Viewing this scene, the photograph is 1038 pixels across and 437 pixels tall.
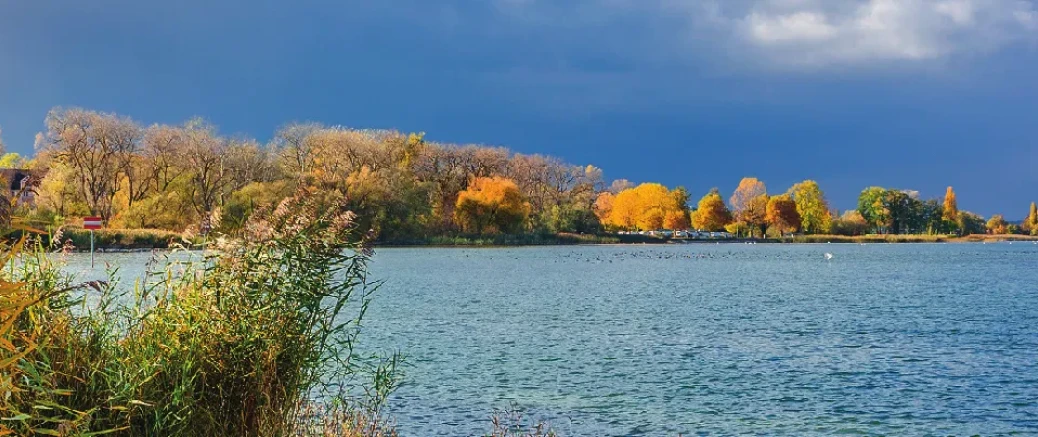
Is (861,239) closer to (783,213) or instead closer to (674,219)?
(783,213)

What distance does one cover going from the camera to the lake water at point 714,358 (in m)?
14.0

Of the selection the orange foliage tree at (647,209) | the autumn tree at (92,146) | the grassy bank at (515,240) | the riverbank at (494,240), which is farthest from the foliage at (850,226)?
the autumn tree at (92,146)

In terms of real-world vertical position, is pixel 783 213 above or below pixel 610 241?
above

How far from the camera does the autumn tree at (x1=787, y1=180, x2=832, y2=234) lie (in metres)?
149

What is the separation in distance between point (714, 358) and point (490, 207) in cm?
7827

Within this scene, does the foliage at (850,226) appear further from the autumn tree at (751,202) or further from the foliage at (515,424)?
the foliage at (515,424)

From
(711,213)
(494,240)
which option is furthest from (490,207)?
(711,213)

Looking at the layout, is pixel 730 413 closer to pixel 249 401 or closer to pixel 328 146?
pixel 249 401

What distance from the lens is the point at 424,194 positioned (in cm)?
9475

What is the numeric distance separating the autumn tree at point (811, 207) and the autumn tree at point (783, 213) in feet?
8.92

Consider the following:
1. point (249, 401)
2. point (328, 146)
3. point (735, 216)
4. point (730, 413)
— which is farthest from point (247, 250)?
point (735, 216)

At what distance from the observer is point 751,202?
480ft

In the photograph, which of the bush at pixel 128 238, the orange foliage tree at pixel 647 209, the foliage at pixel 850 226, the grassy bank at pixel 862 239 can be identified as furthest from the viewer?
the foliage at pixel 850 226

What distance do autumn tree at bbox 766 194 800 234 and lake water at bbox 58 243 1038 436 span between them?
104m
